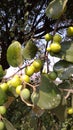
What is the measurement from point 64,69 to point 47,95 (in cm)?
7

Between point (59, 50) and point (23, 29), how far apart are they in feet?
12.6

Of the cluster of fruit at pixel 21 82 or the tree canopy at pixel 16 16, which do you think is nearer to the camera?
the cluster of fruit at pixel 21 82

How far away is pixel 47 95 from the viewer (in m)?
0.50

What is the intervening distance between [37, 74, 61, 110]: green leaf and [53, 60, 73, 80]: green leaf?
5cm

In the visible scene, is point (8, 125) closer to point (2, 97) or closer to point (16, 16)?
point (2, 97)

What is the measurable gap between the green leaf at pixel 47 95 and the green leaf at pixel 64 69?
0.05 metres

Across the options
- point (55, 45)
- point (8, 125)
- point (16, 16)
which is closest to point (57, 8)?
point (55, 45)

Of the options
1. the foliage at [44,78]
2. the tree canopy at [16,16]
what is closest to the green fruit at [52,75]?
the foliage at [44,78]

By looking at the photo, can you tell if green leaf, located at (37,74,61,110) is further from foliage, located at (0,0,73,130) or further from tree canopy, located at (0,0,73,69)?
tree canopy, located at (0,0,73,69)

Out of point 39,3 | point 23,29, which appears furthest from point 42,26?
point 23,29

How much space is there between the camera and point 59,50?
542mm

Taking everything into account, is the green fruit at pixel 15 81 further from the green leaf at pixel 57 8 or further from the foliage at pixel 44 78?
the green leaf at pixel 57 8

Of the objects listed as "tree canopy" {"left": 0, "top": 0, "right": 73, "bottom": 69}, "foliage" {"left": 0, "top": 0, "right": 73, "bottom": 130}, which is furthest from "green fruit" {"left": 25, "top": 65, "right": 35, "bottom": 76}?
"tree canopy" {"left": 0, "top": 0, "right": 73, "bottom": 69}

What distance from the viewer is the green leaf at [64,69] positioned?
55 cm
